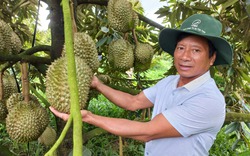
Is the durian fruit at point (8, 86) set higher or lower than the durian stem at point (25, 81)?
lower

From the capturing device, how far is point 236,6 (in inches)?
47.4

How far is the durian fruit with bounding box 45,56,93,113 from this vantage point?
768 millimetres

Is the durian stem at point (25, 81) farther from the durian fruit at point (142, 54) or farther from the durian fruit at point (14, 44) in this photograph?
the durian fruit at point (142, 54)

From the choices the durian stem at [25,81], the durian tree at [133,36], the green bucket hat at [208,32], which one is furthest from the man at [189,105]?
the durian stem at [25,81]

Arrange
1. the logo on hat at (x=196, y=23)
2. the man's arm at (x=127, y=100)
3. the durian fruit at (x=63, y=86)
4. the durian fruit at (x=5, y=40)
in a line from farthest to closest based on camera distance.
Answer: the man's arm at (x=127, y=100)
the durian fruit at (x=5, y=40)
the logo on hat at (x=196, y=23)
the durian fruit at (x=63, y=86)

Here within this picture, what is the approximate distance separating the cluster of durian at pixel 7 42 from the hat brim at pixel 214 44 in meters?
0.53

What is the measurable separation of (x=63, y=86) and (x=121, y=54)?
513 millimetres

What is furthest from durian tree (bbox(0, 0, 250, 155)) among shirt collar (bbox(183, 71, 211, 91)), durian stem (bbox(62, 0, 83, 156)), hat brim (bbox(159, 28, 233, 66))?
durian stem (bbox(62, 0, 83, 156))

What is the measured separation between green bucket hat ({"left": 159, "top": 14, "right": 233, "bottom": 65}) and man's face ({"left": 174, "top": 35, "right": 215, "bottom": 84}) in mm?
29

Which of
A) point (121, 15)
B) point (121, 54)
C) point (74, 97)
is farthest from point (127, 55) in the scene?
point (74, 97)

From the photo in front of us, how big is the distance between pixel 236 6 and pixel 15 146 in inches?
72.2

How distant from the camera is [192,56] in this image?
0.98 m

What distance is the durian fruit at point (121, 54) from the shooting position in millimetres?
1264

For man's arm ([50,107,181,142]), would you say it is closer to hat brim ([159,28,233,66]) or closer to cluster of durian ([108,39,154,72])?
hat brim ([159,28,233,66])
